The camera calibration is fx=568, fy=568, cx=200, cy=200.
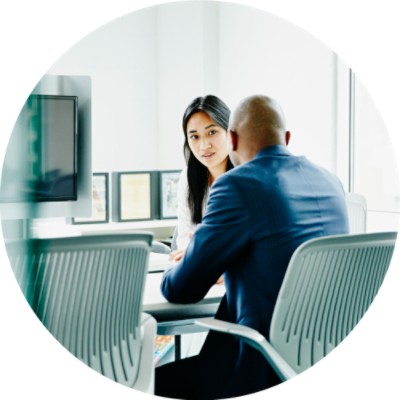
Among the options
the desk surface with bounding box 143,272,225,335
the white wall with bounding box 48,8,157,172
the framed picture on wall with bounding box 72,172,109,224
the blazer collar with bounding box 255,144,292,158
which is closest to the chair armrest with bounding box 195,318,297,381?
the desk surface with bounding box 143,272,225,335

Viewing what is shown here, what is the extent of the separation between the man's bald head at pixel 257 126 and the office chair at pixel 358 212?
0.76 meters

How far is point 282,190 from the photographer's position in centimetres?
125

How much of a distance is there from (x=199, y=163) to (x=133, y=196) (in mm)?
873

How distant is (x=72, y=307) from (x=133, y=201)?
1.90 meters

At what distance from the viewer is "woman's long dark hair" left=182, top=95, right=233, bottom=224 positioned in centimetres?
204

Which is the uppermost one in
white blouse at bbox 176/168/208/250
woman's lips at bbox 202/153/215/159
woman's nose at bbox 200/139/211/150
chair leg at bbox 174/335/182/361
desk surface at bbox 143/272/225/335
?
woman's nose at bbox 200/139/211/150

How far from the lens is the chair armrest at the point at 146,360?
122 centimetres

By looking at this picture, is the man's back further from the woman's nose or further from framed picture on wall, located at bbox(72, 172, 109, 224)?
framed picture on wall, located at bbox(72, 172, 109, 224)

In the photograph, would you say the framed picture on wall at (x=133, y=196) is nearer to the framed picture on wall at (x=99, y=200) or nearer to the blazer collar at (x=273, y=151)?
the framed picture on wall at (x=99, y=200)

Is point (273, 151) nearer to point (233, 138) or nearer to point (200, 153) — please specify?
point (233, 138)

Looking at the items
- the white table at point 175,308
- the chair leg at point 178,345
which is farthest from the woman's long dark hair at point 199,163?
the white table at point 175,308

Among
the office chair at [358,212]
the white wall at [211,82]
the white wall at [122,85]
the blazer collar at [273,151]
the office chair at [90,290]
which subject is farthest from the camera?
the white wall at [122,85]

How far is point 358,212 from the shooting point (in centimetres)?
204

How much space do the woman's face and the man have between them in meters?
0.65
